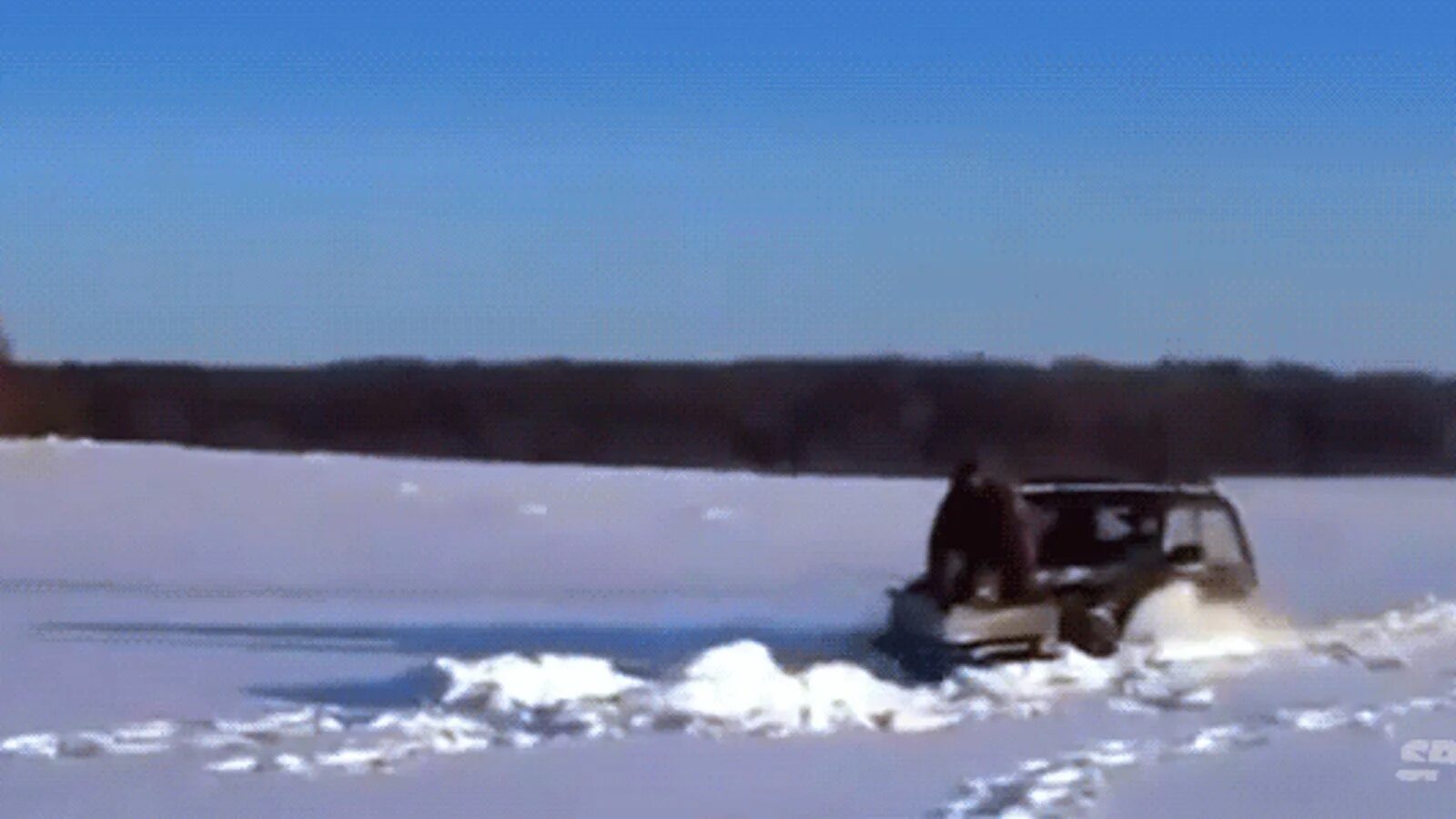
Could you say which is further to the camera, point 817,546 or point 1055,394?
point 1055,394

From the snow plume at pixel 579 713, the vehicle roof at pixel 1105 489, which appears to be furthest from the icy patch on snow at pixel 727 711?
the vehicle roof at pixel 1105 489

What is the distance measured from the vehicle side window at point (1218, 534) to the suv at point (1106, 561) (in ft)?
0.06

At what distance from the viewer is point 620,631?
21625 millimetres

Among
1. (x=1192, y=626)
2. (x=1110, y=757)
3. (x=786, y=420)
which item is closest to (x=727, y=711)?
(x=1110, y=757)

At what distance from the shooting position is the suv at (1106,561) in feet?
57.4

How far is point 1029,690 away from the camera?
53.2 ft

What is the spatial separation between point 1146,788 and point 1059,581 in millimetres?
5884

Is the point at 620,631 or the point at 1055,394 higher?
the point at 1055,394

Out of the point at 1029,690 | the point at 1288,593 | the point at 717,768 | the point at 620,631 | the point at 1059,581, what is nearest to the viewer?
the point at 717,768

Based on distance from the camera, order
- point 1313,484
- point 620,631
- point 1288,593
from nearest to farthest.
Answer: point 620,631 → point 1288,593 → point 1313,484

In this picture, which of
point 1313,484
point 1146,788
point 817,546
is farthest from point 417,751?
point 1313,484

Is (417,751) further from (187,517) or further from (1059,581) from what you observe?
(187,517)

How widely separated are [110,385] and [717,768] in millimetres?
43805

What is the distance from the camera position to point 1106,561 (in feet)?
60.4
